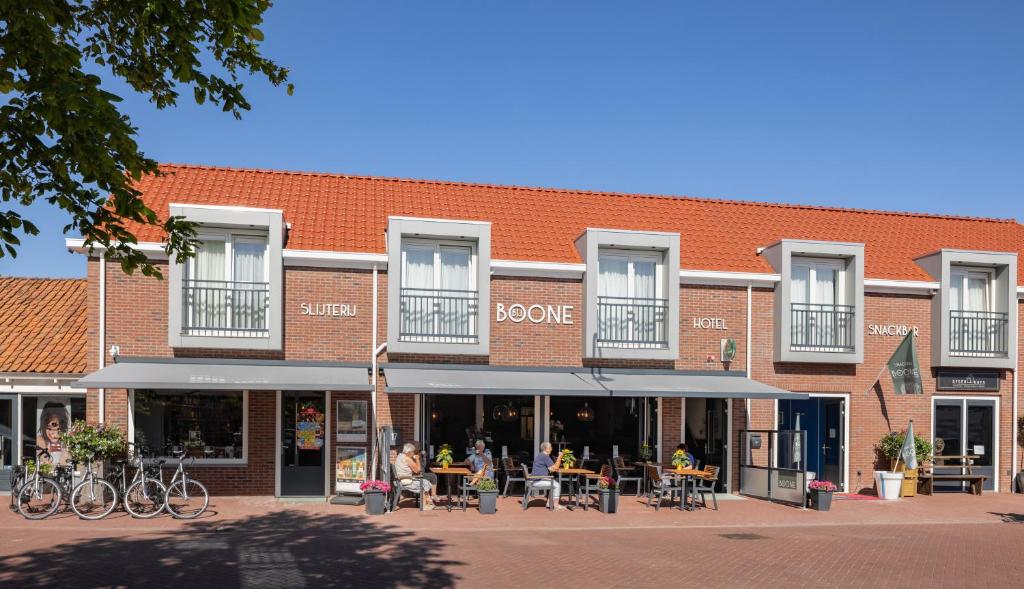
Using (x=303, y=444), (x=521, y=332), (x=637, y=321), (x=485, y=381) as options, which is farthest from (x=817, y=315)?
(x=303, y=444)

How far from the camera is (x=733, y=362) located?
19094 millimetres

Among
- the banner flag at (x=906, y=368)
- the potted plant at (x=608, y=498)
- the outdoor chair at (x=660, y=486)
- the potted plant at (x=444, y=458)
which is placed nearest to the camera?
the potted plant at (x=608, y=498)

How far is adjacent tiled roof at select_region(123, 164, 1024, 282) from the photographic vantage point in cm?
1892

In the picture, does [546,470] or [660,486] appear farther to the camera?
[546,470]

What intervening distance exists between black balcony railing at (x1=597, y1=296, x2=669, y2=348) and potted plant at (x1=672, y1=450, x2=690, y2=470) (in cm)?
250

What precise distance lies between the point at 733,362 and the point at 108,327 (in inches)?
492

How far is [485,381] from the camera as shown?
16.8 m

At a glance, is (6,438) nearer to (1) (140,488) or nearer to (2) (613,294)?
(1) (140,488)

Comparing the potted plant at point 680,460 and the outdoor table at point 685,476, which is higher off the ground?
the potted plant at point 680,460

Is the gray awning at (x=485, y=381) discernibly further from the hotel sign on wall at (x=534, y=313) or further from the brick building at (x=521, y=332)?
the hotel sign on wall at (x=534, y=313)

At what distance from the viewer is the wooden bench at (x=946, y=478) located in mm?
19562

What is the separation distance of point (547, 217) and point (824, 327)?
6600 mm

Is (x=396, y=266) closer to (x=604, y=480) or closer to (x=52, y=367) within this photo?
(x=604, y=480)

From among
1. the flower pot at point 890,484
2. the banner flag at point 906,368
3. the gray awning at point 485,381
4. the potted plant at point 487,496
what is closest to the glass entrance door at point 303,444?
the gray awning at point 485,381
